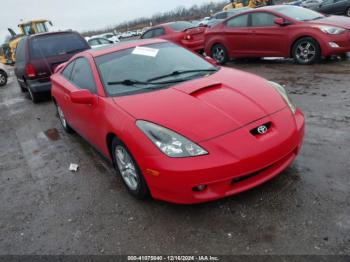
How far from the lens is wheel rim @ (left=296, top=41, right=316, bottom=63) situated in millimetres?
8188

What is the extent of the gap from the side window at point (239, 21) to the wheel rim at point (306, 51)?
1797 millimetres

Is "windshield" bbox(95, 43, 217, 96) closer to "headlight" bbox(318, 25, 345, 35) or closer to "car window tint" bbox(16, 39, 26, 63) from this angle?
"headlight" bbox(318, 25, 345, 35)

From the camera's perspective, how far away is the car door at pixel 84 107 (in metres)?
3.91

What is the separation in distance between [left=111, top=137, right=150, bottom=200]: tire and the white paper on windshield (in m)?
1.30

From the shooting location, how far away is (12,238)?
3.19 m

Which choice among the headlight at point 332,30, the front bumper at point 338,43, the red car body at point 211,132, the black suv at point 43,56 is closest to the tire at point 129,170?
the red car body at point 211,132

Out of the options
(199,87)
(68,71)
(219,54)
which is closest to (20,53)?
(68,71)

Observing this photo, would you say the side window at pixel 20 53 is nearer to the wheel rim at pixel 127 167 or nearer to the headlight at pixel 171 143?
the wheel rim at pixel 127 167

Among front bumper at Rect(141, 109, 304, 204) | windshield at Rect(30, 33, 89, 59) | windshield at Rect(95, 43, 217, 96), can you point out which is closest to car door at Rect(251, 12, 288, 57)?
windshield at Rect(30, 33, 89, 59)

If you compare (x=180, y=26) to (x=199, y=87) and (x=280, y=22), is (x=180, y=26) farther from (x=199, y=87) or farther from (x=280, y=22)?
(x=199, y=87)

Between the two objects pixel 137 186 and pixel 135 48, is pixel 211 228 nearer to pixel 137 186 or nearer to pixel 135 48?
pixel 137 186

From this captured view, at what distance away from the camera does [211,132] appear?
285cm

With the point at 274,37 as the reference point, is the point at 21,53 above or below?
above

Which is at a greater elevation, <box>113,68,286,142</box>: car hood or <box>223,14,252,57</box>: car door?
<box>113,68,286,142</box>: car hood
